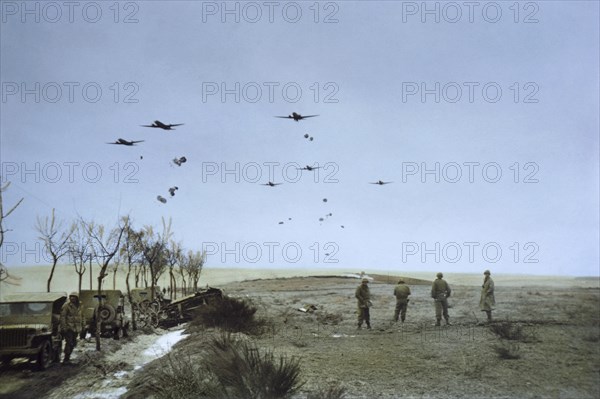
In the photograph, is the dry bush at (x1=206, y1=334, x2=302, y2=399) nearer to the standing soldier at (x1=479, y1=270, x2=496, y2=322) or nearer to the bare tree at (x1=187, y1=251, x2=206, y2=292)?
the standing soldier at (x1=479, y1=270, x2=496, y2=322)

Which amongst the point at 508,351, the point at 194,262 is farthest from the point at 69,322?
the point at 194,262

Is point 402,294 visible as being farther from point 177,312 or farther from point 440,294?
point 177,312

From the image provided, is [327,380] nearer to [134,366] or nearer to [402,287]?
[134,366]

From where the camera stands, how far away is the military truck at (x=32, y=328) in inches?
559

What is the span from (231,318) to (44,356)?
7.99m

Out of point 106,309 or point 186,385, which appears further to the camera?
point 106,309

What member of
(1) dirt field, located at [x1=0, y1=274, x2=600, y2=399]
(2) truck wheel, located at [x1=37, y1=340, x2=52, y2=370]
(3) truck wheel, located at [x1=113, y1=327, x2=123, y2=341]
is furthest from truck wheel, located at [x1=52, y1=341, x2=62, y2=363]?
(3) truck wheel, located at [x1=113, y1=327, x2=123, y2=341]

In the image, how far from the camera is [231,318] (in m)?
21.2

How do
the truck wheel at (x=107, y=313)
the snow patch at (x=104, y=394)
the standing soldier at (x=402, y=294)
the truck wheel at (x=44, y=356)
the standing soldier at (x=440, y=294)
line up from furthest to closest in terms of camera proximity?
the truck wheel at (x=107, y=313), the standing soldier at (x=402, y=294), the standing soldier at (x=440, y=294), the truck wheel at (x=44, y=356), the snow patch at (x=104, y=394)

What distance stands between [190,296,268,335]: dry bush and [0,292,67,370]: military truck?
6.19 m

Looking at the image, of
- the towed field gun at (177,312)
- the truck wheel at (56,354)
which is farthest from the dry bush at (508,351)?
the towed field gun at (177,312)

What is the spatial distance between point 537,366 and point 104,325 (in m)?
18.6

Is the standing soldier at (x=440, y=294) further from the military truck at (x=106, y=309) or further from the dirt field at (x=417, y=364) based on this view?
the military truck at (x=106, y=309)

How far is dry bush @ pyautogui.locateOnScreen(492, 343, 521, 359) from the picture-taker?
37.2 feet
